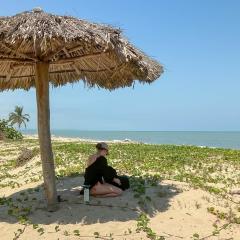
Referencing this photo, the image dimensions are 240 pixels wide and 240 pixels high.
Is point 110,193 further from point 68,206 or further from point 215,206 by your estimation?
point 215,206

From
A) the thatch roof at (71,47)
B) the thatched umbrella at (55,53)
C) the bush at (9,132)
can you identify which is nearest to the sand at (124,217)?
the thatched umbrella at (55,53)

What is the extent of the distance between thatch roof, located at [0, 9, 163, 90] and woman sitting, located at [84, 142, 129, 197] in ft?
5.96

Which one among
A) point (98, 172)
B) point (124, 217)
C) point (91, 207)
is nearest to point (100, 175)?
point (98, 172)

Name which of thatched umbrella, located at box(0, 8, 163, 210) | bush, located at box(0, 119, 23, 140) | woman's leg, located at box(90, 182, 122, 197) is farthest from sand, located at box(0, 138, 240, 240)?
bush, located at box(0, 119, 23, 140)

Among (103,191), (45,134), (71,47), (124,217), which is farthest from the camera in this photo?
(103,191)

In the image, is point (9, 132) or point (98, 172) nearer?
point (98, 172)

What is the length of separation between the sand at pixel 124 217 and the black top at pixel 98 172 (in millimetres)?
403

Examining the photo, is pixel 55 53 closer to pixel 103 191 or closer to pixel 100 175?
pixel 100 175

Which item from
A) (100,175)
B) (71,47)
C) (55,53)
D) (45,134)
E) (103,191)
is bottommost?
(103,191)

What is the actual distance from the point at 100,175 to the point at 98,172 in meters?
0.10

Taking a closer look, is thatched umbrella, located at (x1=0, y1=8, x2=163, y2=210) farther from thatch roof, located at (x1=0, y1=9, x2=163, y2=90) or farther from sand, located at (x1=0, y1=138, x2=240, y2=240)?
sand, located at (x1=0, y1=138, x2=240, y2=240)

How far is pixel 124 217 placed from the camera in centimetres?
816

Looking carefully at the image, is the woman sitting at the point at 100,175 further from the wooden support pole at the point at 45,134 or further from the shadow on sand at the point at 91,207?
the wooden support pole at the point at 45,134

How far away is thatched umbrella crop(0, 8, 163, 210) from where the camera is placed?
780cm
